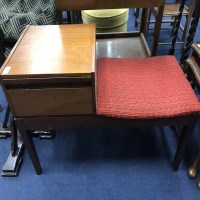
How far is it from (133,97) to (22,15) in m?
0.87

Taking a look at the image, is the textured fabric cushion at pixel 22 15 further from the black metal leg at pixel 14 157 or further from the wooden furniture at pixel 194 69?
the wooden furniture at pixel 194 69

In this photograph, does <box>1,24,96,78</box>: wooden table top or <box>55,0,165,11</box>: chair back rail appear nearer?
Result: <box>1,24,96,78</box>: wooden table top

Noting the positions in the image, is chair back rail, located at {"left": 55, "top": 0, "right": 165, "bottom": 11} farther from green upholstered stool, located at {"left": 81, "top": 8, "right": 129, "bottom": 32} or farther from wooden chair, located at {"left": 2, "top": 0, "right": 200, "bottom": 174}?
green upholstered stool, located at {"left": 81, "top": 8, "right": 129, "bottom": 32}

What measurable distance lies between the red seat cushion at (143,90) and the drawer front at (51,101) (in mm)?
87

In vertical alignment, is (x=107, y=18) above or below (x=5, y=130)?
above

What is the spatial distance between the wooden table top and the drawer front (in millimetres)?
76

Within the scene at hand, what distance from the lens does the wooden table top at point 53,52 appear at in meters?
0.84

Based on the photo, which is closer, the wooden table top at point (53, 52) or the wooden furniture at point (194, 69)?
the wooden table top at point (53, 52)

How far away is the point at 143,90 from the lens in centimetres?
102

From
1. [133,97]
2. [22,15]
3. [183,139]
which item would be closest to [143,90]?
[133,97]

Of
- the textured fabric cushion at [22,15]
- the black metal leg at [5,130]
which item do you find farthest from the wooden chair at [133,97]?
the black metal leg at [5,130]

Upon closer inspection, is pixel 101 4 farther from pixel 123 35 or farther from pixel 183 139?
pixel 183 139

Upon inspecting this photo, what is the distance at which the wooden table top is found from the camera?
2.74 ft

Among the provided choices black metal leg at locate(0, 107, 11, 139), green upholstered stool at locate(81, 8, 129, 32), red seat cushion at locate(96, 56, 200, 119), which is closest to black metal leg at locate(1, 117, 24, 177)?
black metal leg at locate(0, 107, 11, 139)
